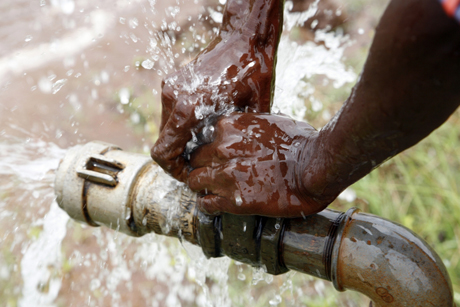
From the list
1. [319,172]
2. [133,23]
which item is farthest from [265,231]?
[133,23]

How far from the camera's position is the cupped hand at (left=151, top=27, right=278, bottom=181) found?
108 centimetres

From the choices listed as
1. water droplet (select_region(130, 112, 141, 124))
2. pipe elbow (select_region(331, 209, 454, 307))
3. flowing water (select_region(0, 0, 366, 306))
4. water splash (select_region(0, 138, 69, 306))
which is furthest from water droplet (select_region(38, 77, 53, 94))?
pipe elbow (select_region(331, 209, 454, 307))

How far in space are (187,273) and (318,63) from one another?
6.57 feet

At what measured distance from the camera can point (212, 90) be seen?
1.09 meters

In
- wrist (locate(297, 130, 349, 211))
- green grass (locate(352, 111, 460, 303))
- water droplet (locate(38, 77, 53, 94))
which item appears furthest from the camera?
water droplet (locate(38, 77, 53, 94))

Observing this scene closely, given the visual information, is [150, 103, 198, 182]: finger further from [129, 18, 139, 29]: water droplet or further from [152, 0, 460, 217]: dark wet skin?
[129, 18, 139, 29]: water droplet

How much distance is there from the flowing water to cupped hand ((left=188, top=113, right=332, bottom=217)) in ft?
1.92

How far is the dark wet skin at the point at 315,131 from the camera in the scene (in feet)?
2.00

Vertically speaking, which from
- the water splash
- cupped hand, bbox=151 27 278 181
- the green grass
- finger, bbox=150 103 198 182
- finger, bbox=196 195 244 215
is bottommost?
the water splash

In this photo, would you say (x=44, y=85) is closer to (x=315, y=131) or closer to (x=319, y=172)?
(x=315, y=131)

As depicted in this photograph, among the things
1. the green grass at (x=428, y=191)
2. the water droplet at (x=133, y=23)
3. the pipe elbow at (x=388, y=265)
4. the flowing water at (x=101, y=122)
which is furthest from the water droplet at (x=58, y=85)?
the pipe elbow at (x=388, y=265)

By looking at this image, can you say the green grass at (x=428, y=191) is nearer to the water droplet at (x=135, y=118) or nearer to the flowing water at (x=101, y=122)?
the flowing water at (x=101, y=122)

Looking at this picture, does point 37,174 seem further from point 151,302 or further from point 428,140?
point 428,140

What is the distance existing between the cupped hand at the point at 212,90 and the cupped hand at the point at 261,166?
79 millimetres
